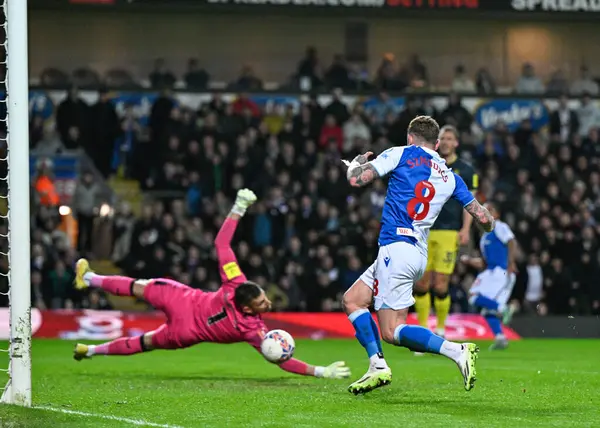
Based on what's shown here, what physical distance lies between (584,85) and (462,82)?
2836 millimetres

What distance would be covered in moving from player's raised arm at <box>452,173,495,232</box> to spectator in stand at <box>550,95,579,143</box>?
50.0ft

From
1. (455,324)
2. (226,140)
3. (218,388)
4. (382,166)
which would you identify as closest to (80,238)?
(226,140)

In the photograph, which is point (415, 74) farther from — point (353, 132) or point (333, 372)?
point (333, 372)

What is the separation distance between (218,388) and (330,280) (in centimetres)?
1049

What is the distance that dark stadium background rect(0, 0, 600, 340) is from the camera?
20844mm

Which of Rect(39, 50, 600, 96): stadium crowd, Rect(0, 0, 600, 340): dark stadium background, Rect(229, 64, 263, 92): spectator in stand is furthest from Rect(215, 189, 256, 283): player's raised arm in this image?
Rect(229, 64, 263, 92): spectator in stand

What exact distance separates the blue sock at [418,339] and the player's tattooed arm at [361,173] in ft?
3.66

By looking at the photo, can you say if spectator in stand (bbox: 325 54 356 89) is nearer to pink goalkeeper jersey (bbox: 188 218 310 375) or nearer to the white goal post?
pink goalkeeper jersey (bbox: 188 218 310 375)

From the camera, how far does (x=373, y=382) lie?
8680 millimetres

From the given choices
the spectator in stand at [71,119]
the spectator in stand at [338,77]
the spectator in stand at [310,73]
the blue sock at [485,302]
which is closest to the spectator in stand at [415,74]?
the spectator in stand at [338,77]

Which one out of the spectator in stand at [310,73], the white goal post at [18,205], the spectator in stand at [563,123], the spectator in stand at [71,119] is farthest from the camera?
the spectator in stand at [310,73]

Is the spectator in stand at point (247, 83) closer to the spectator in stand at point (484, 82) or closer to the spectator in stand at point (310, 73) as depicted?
the spectator in stand at point (310, 73)

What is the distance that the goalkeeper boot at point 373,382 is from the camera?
8656mm

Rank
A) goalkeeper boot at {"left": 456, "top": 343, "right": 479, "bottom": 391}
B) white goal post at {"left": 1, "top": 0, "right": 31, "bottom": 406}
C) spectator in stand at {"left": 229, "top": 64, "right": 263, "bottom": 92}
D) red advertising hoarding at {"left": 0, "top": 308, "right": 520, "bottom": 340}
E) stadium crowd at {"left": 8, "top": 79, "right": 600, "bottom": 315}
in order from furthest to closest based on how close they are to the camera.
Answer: spectator in stand at {"left": 229, "top": 64, "right": 263, "bottom": 92} < stadium crowd at {"left": 8, "top": 79, "right": 600, "bottom": 315} < red advertising hoarding at {"left": 0, "top": 308, "right": 520, "bottom": 340} < goalkeeper boot at {"left": 456, "top": 343, "right": 479, "bottom": 391} < white goal post at {"left": 1, "top": 0, "right": 31, "bottom": 406}
